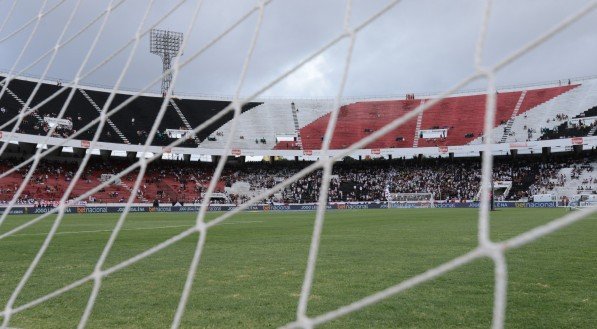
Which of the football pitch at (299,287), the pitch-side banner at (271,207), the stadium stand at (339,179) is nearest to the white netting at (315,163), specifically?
the football pitch at (299,287)

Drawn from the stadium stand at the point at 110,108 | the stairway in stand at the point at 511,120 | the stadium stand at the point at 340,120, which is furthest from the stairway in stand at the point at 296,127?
the stairway in stand at the point at 511,120

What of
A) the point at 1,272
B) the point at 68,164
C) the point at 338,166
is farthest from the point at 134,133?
the point at 1,272

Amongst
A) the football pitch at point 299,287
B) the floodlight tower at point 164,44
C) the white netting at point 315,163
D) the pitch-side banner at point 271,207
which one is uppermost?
the floodlight tower at point 164,44

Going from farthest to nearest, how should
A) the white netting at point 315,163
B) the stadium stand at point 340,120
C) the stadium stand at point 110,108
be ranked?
the stadium stand at point 340,120 → the stadium stand at point 110,108 → the white netting at point 315,163

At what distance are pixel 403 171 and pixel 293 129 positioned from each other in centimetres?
934

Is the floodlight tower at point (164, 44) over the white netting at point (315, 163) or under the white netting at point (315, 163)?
over

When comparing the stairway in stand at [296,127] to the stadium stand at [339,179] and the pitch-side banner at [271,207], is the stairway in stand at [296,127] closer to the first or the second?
the stadium stand at [339,179]

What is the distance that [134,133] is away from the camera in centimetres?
3831

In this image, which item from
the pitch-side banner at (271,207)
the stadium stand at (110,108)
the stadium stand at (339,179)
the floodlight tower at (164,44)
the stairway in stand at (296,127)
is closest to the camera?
the pitch-side banner at (271,207)

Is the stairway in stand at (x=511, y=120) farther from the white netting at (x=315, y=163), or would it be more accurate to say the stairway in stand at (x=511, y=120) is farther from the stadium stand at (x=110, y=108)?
the white netting at (x=315, y=163)

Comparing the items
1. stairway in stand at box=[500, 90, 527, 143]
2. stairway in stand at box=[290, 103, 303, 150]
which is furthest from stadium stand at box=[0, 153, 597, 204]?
stairway in stand at box=[500, 90, 527, 143]

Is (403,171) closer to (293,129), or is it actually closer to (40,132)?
(293,129)

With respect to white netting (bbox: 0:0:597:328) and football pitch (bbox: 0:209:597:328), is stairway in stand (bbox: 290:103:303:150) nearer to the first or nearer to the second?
football pitch (bbox: 0:209:597:328)

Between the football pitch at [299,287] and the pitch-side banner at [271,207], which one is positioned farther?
the pitch-side banner at [271,207]
